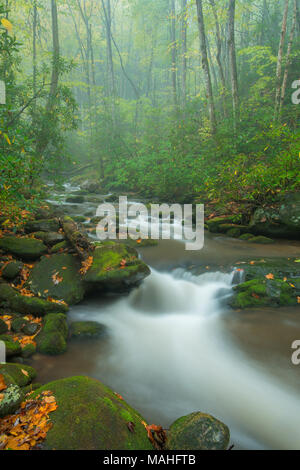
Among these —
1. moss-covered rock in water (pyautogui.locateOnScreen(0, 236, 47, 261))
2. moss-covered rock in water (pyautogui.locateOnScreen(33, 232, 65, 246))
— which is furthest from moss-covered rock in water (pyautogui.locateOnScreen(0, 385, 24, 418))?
moss-covered rock in water (pyautogui.locateOnScreen(33, 232, 65, 246))

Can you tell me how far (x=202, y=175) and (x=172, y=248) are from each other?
403 cm

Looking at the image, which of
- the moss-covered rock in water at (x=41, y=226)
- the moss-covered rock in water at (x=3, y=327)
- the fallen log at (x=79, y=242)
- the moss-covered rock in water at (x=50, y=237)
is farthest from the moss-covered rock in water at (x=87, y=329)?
the moss-covered rock in water at (x=41, y=226)

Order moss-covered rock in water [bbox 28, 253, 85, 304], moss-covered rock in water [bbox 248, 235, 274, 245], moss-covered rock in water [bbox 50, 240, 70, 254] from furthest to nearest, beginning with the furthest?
moss-covered rock in water [bbox 248, 235, 274, 245] → moss-covered rock in water [bbox 50, 240, 70, 254] → moss-covered rock in water [bbox 28, 253, 85, 304]

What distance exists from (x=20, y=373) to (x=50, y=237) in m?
3.96

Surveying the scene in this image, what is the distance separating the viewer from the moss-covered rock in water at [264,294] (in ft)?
14.7

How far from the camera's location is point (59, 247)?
20.3ft

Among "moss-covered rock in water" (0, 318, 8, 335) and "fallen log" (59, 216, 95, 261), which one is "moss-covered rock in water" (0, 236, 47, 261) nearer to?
"fallen log" (59, 216, 95, 261)

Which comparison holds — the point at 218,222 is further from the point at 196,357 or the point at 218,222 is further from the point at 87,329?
the point at 87,329

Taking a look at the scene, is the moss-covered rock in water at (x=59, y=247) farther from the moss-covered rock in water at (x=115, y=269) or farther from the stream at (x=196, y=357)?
the stream at (x=196, y=357)

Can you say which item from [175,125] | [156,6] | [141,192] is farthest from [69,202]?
[156,6]

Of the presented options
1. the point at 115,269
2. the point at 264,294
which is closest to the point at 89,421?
the point at 115,269

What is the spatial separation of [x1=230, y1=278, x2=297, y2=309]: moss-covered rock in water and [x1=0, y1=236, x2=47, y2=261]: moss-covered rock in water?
4.23 m

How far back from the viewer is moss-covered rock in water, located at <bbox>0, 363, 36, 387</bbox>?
Answer: 9.29 feet
